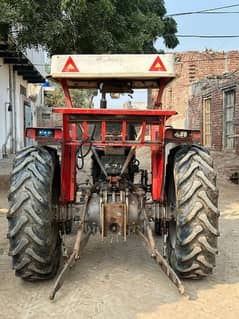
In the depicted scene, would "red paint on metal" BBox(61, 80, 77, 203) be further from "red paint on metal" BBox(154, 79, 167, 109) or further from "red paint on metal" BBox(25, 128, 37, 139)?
"red paint on metal" BBox(154, 79, 167, 109)

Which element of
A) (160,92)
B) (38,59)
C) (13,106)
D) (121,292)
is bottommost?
(121,292)

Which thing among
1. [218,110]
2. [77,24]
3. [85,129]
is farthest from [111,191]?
[218,110]

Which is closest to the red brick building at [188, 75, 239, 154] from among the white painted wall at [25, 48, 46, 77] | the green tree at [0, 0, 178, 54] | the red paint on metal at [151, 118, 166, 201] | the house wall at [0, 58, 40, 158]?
the green tree at [0, 0, 178, 54]

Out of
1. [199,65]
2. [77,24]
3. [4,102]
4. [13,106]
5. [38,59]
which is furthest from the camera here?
→ [199,65]

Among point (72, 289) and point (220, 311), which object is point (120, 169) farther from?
point (220, 311)

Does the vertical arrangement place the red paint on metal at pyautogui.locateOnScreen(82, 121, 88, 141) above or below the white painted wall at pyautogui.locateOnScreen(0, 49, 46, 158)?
below

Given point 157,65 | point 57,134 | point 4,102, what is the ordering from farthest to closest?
point 4,102, point 157,65, point 57,134

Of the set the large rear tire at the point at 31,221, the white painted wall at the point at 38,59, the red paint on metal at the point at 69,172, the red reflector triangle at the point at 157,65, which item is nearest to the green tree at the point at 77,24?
the red reflector triangle at the point at 157,65

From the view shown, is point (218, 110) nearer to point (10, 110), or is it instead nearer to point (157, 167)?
point (10, 110)

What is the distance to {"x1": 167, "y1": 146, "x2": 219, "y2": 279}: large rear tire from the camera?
4.46 metres

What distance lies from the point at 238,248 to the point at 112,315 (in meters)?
2.71

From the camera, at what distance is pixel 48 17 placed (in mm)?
9570

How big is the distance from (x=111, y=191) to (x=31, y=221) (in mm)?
931

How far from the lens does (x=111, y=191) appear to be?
493cm
